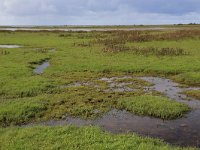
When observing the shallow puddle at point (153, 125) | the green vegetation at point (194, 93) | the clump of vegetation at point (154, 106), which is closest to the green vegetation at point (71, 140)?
the shallow puddle at point (153, 125)

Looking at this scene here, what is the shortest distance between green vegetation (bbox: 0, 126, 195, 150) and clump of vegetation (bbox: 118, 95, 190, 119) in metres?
3.72

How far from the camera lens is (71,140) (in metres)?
12.5

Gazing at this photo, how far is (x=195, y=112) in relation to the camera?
1666 centimetres

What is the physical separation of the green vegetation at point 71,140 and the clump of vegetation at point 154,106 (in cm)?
372

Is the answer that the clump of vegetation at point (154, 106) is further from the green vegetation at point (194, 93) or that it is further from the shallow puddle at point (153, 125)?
the green vegetation at point (194, 93)

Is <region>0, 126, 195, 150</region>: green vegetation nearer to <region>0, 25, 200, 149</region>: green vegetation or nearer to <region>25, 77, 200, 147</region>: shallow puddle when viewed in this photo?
<region>0, 25, 200, 149</region>: green vegetation

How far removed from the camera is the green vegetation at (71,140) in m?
12.0

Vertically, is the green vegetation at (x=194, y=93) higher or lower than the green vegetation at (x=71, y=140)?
higher

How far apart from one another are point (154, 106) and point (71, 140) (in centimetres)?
600

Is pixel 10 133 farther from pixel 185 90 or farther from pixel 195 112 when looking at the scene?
pixel 185 90

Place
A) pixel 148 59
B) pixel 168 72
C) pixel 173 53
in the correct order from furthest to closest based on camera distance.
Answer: pixel 173 53 → pixel 148 59 → pixel 168 72

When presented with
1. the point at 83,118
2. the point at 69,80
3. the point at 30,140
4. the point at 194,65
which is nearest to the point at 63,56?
the point at 69,80

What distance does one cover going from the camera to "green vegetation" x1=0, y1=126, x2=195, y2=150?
39.2 feet

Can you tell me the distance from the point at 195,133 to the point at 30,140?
7.18 metres
